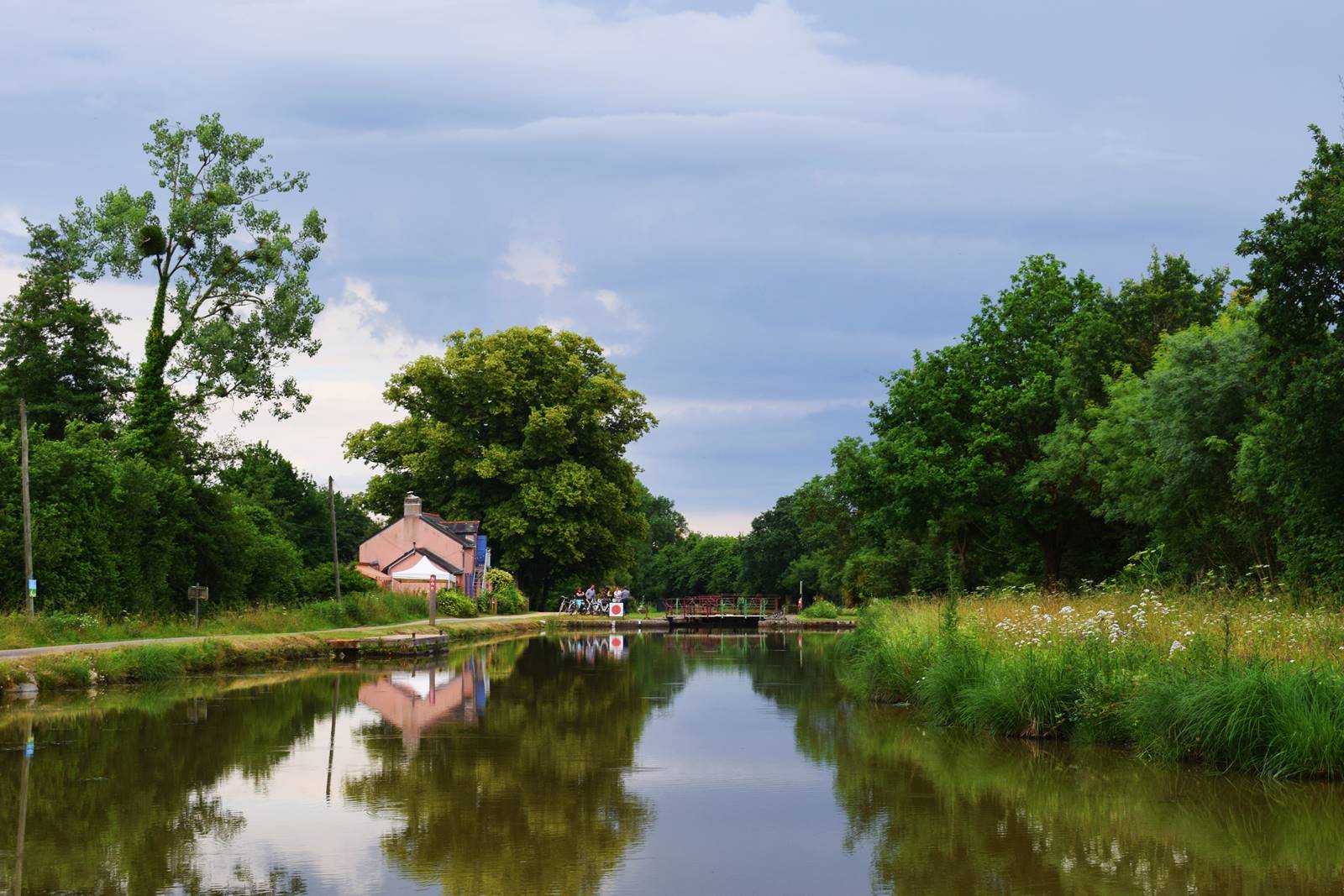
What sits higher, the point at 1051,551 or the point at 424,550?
the point at 424,550

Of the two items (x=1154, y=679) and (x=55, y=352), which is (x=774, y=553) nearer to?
(x=55, y=352)

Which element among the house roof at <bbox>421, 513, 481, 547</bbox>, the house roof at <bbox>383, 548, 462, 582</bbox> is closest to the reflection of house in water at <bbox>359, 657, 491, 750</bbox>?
the house roof at <bbox>383, 548, 462, 582</bbox>

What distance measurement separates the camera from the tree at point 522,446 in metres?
68.6

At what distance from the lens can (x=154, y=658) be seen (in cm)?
2516

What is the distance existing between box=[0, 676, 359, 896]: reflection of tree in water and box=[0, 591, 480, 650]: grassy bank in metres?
8.59

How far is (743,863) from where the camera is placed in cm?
936

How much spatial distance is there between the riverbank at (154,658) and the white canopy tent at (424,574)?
26485mm

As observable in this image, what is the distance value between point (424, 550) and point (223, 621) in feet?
107

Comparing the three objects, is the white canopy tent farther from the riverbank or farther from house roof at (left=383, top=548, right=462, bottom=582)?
the riverbank

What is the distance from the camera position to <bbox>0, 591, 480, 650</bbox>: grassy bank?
27328 millimetres

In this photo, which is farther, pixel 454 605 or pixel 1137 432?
pixel 454 605

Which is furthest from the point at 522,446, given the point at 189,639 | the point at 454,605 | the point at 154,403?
the point at 189,639

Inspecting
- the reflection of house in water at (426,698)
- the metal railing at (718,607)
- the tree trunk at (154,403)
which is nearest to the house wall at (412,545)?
the metal railing at (718,607)

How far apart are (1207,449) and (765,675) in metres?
11.5
